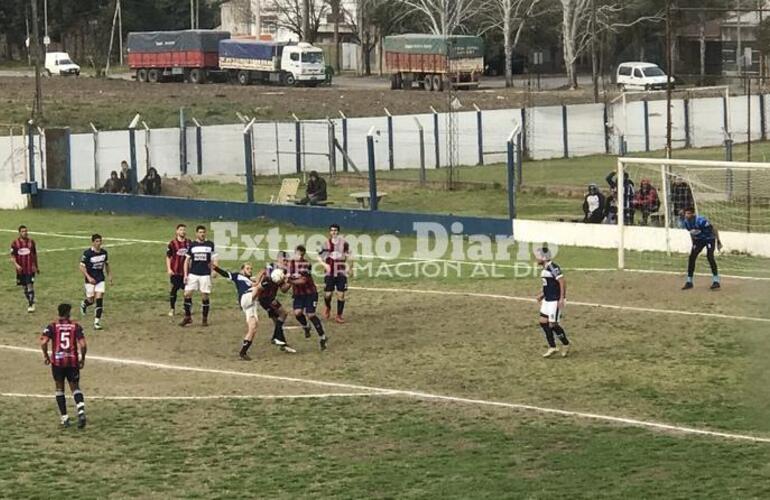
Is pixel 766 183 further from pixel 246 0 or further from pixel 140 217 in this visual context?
pixel 246 0

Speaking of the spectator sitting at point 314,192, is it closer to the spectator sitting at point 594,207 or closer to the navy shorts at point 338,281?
the spectator sitting at point 594,207

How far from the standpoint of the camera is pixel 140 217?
144ft

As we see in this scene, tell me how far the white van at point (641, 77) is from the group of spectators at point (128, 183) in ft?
133

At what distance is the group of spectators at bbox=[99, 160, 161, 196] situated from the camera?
45938 millimetres

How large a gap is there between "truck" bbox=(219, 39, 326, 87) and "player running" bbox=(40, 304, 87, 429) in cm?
7313

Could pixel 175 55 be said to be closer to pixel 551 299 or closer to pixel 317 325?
pixel 317 325

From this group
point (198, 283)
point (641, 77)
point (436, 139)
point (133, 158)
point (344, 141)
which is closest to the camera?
point (198, 283)

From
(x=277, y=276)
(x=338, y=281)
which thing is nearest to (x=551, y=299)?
(x=277, y=276)

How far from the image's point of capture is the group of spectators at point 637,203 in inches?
1406

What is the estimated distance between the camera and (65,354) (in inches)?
781

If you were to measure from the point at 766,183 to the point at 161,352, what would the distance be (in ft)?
63.0

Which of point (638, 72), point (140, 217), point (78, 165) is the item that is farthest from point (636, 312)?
point (638, 72)

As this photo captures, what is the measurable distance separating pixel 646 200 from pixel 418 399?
16620mm

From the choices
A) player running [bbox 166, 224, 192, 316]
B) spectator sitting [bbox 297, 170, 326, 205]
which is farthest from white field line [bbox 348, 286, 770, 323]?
spectator sitting [bbox 297, 170, 326, 205]
